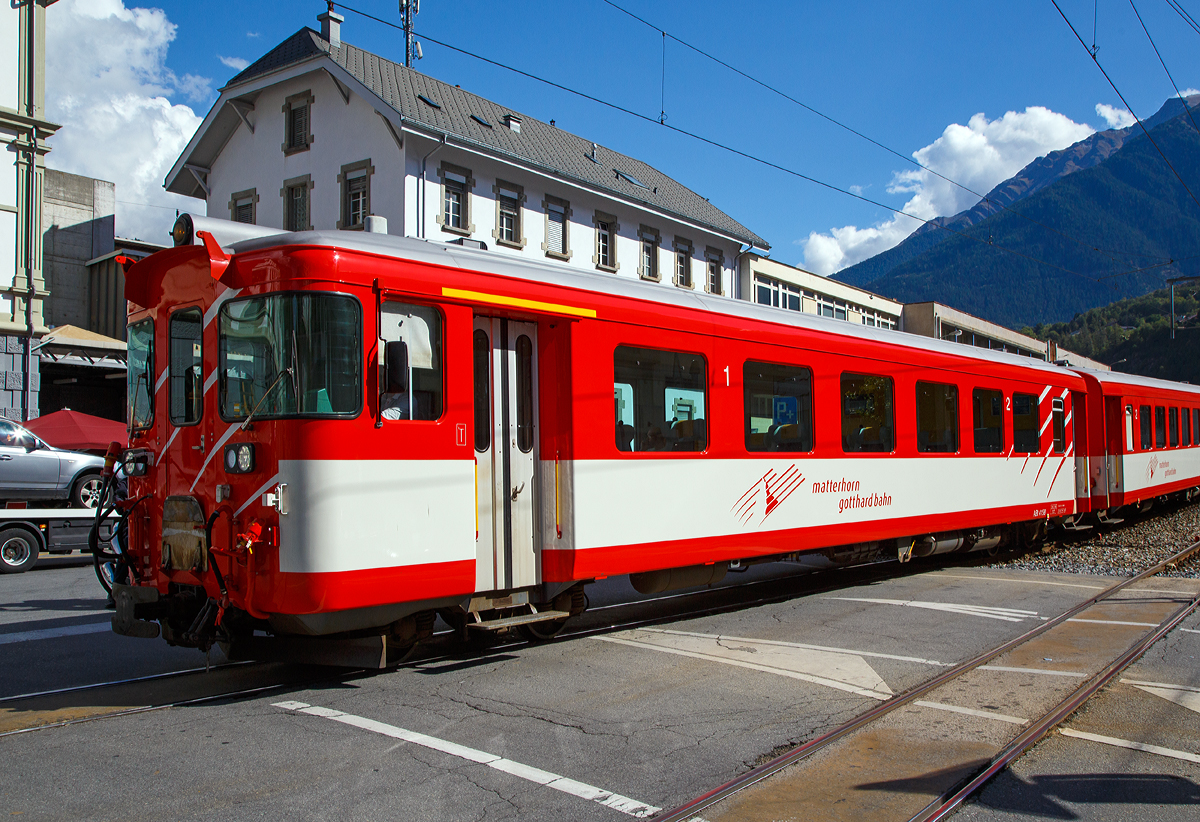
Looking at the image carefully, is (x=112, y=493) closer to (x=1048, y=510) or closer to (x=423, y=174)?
(x=1048, y=510)

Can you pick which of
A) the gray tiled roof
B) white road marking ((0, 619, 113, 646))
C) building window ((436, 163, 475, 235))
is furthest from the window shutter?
white road marking ((0, 619, 113, 646))

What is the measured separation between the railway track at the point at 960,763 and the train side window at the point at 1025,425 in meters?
5.08

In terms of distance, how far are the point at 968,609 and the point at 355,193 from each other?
19.7 meters

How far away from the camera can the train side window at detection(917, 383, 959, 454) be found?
11094 millimetres

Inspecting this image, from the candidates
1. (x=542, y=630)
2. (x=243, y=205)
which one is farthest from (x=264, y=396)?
(x=243, y=205)

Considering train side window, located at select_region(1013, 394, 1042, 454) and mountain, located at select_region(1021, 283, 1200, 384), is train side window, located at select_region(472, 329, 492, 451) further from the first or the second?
mountain, located at select_region(1021, 283, 1200, 384)

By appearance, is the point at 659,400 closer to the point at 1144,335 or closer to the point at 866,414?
the point at 866,414

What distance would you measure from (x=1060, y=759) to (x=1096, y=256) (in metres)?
213

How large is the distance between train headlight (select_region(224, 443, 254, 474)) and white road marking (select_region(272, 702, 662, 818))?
149 cm

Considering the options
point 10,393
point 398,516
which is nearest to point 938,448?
point 398,516

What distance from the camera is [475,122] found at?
26.8 m

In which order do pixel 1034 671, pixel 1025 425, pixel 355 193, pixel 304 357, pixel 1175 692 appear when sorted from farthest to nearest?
pixel 355 193 → pixel 1025 425 → pixel 1034 671 → pixel 1175 692 → pixel 304 357

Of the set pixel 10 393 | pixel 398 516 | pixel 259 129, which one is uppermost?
pixel 259 129

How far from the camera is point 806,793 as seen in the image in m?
4.38
